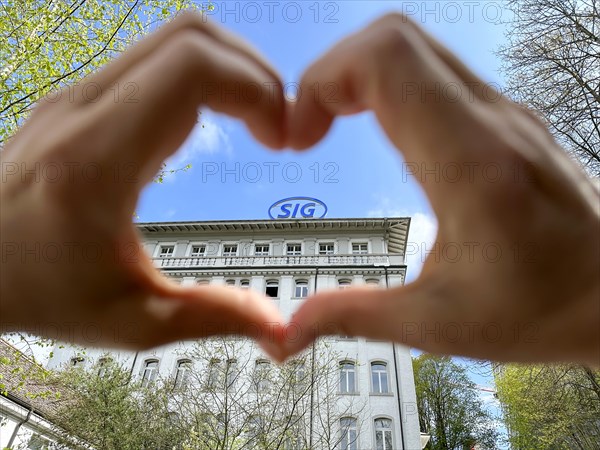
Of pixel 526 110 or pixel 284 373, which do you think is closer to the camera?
pixel 526 110

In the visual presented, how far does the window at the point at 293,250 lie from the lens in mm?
21141

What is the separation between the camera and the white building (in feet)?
48.2

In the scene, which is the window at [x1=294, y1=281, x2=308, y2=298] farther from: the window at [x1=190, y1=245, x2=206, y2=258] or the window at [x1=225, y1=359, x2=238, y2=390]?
the window at [x1=225, y1=359, x2=238, y2=390]

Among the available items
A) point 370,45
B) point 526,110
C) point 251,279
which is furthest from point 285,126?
point 251,279

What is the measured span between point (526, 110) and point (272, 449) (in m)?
11.9

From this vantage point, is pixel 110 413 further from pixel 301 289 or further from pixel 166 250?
pixel 166 250

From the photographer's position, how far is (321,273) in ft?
62.6

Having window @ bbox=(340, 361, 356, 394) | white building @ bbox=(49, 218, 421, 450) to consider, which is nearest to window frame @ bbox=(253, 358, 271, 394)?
white building @ bbox=(49, 218, 421, 450)

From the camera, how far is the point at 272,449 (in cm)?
1055

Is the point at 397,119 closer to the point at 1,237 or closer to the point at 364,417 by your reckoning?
the point at 1,237

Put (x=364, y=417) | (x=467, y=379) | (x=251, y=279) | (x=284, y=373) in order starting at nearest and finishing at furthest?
(x=284, y=373)
(x=364, y=417)
(x=251, y=279)
(x=467, y=379)

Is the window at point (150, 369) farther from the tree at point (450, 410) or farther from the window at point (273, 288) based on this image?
the tree at point (450, 410)

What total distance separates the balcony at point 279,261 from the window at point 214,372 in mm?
7519

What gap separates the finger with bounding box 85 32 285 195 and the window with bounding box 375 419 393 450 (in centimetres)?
1623
